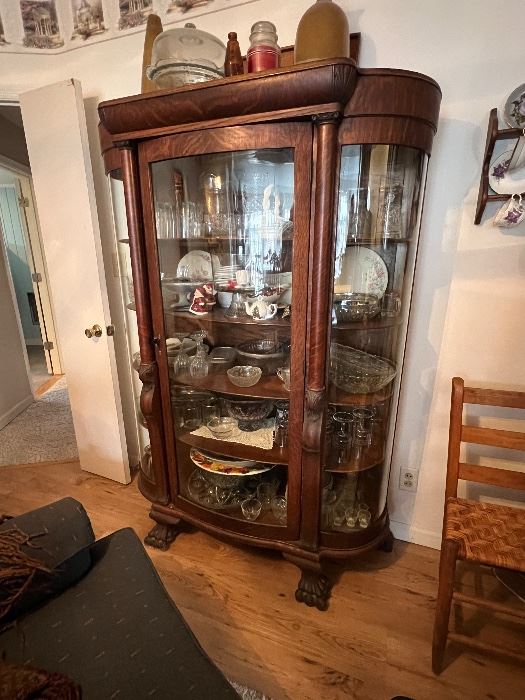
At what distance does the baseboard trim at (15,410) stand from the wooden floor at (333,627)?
1528 millimetres

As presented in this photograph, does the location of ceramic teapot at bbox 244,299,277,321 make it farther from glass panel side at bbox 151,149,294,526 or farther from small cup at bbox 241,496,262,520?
small cup at bbox 241,496,262,520

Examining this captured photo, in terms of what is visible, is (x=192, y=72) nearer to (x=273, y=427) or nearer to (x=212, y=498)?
(x=273, y=427)

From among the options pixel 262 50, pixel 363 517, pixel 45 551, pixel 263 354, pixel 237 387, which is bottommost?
pixel 363 517

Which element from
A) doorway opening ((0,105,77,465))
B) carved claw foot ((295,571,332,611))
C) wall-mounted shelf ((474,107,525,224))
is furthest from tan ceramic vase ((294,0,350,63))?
carved claw foot ((295,571,332,611))

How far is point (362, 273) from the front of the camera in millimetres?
1217

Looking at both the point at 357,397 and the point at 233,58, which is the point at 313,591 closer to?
the point at 357,397

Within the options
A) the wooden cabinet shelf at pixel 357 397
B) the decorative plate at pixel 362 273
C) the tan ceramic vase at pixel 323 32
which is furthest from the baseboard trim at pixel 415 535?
the tan ceramic vase at pixel 323 32

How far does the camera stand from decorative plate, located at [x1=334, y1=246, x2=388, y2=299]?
1.17m

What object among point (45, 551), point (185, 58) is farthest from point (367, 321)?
point (45, 551)

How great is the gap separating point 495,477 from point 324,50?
1.45 m

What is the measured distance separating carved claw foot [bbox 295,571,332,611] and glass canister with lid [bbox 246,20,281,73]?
170 centimetres

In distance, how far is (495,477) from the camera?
126cm

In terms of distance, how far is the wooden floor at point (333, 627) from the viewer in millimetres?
1132

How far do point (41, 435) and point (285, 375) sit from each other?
Result: 215 centimetres
